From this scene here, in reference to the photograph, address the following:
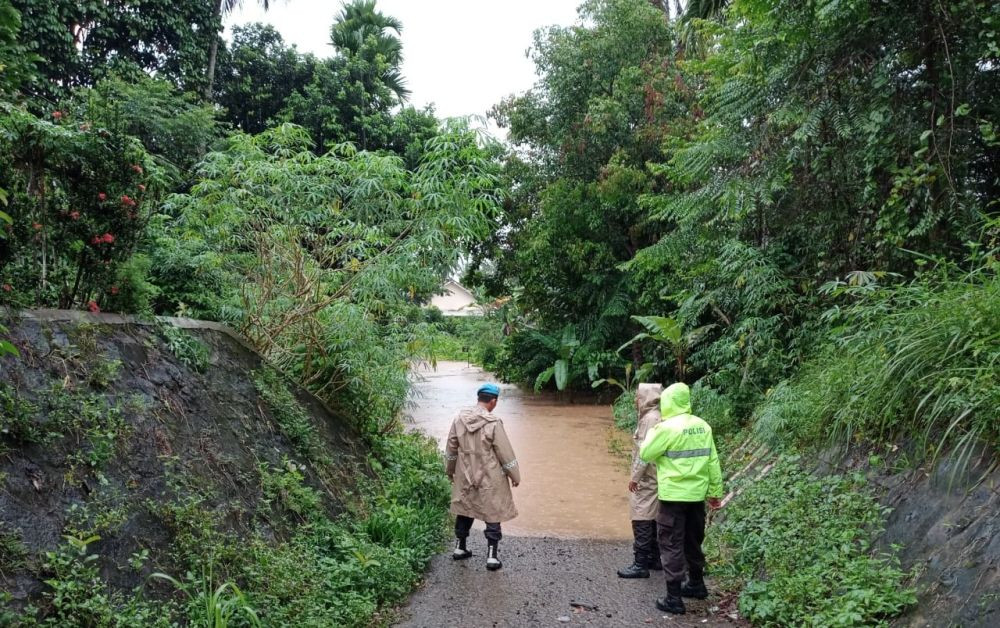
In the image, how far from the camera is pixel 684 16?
1389cm

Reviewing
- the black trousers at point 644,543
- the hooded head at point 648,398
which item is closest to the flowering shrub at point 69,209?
the hooded head at point 648,398

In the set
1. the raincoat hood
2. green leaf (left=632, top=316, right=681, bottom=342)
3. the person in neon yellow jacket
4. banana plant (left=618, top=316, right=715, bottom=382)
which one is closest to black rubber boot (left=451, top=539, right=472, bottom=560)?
the raincoat hood

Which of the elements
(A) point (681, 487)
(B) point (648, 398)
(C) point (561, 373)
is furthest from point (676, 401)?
(C) point (561, 373)

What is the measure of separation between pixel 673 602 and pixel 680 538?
46 centimetres

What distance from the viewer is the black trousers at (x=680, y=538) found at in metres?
5.02

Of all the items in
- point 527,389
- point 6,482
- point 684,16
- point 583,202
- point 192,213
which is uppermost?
point 684,16

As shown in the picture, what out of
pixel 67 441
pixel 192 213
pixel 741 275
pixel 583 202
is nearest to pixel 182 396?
pixel 67 441

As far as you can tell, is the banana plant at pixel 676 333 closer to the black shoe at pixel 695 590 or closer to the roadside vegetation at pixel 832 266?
the roadside vegetation at pixel 832 266

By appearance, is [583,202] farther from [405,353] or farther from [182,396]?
[182,396]

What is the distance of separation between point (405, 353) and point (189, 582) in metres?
4.39

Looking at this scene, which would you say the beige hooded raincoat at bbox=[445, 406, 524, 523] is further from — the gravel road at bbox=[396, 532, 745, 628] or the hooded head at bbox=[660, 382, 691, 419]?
the hooded head at bbox=[660, 382, 691, 419]

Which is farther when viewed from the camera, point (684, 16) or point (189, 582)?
point (684, 16)

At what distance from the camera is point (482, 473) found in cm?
623

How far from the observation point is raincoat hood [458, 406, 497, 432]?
6277 millimetres
